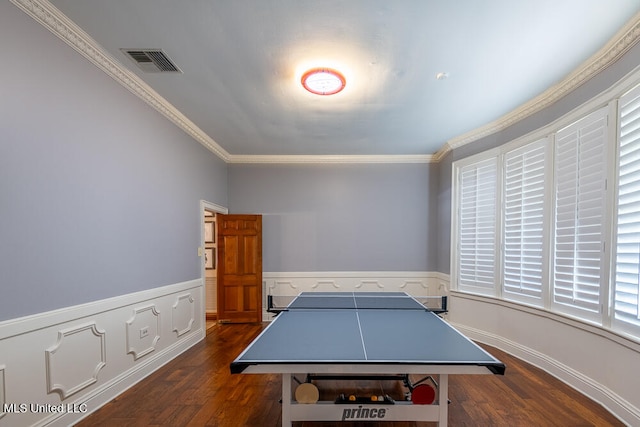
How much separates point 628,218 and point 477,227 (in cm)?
185

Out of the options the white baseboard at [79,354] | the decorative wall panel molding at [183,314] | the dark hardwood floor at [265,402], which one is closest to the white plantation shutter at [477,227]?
the dark hardwood floor at [265,402]

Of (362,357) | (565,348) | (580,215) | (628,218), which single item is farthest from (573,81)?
(362,357)

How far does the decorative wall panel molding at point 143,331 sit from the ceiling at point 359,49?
89.0 inches

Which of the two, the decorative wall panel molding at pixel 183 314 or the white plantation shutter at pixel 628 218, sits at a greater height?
the white plantation shutter at pixel 628 218

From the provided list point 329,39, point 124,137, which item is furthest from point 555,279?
point 124,137

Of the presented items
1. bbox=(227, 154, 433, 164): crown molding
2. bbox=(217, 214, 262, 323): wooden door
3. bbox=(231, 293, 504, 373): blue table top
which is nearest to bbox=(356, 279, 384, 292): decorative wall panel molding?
bbox=(217, 214, 262, 323): wooden door

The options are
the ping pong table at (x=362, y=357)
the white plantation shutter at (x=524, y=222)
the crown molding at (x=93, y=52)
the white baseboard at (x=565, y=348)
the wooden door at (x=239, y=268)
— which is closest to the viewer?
the ping pong table at (x=362, y=357)

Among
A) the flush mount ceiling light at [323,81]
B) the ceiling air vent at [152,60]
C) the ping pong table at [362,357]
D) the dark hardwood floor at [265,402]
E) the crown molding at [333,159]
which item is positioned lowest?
the dark hardwood floor at [265,402]

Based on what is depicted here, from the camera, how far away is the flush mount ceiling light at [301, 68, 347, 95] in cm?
243

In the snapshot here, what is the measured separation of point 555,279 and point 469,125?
2.06m

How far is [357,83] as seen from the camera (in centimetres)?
268

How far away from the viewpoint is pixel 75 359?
211cm

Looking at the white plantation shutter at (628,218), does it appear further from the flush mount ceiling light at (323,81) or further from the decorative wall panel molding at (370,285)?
the decorative wall panel molding at (370,285)

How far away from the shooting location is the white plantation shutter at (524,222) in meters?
3.09
